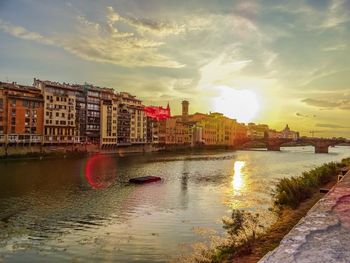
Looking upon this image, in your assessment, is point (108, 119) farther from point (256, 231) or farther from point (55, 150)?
point (256, 231)

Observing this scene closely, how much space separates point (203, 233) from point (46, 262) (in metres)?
8.83

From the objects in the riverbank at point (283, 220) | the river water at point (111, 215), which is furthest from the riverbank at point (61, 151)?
the riverbank at point (283, 220)

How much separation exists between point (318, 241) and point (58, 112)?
302ft

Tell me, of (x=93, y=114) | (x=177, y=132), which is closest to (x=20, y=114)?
(x=93, y=114)

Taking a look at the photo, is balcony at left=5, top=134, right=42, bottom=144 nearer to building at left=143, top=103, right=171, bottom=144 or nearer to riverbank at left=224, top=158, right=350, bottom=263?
building at left=143, top=103, right=171, bottom=144

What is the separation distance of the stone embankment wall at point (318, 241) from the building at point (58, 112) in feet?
287

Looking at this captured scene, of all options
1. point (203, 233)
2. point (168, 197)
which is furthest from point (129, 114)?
point (203, 233)

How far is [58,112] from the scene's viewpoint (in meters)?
93.6

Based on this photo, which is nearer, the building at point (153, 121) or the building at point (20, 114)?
the building at point (20, 114)

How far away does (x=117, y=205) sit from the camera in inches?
1235

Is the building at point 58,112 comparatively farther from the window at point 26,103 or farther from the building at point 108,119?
the building at point 108,119

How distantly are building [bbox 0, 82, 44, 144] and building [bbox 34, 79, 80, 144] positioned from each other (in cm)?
147

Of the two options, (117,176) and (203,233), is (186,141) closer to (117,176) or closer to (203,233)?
(117,176)

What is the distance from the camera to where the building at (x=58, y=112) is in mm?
91188
